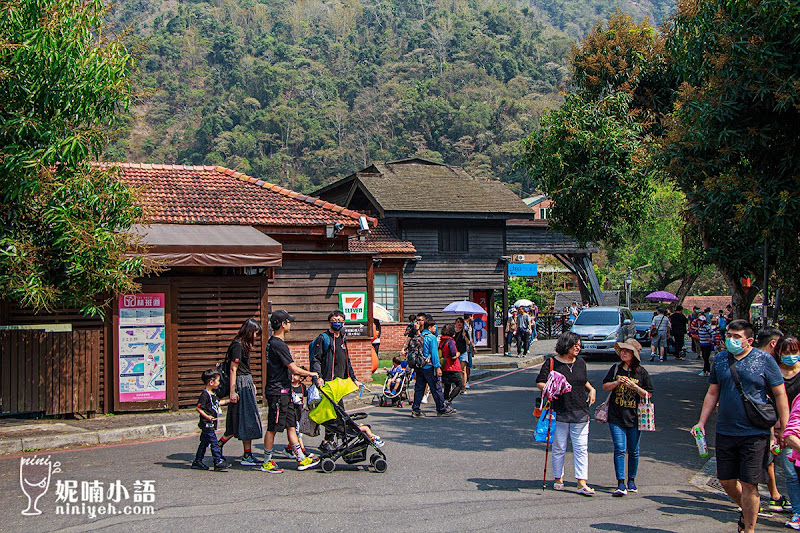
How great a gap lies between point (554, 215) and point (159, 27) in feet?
477

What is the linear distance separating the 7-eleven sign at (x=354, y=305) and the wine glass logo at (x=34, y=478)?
28.8 ft

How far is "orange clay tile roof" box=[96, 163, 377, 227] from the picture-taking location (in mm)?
17891

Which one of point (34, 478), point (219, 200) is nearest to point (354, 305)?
point (219, 200)

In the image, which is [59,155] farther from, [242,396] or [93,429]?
[242,396]

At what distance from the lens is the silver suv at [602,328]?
1024 inches

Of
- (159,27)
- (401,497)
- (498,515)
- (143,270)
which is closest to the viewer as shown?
(498,515)

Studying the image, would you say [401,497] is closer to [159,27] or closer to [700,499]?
[700,499]

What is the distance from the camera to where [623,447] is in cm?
870

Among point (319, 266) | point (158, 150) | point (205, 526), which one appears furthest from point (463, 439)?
point (158, 150)

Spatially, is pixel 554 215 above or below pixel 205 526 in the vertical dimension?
above

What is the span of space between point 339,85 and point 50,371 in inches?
4495

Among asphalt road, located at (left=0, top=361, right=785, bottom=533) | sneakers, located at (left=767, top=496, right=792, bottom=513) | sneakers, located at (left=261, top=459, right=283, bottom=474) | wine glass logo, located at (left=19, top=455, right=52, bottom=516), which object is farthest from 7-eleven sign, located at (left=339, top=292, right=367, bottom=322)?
sneakers, located at (left=767, top=496, right=792, bottom=513)

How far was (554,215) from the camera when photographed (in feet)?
65.2

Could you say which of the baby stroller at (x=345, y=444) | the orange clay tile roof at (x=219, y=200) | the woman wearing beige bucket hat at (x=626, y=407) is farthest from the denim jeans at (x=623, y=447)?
the orange clay tile roof at (x=219, y=200)
